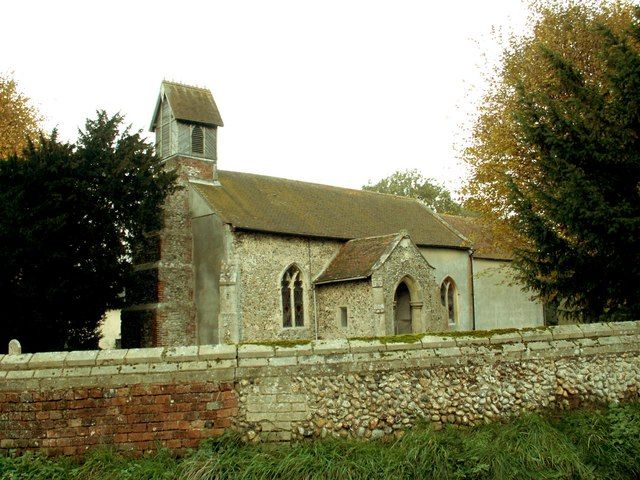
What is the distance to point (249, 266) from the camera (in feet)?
73.3

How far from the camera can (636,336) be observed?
9273mm

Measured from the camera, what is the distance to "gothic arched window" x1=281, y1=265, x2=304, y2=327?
23.6 metres

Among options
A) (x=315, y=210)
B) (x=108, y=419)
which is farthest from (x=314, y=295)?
(x=108, y=419)

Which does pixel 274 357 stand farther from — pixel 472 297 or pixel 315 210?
pixel 472 297

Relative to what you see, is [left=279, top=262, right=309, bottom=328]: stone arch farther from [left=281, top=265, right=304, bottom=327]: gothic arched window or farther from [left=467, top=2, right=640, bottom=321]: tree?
[left=467, top=2, right=640, bottom=321]: tree

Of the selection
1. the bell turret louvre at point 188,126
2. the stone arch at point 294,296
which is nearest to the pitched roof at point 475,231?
the stone arch at point 294,296

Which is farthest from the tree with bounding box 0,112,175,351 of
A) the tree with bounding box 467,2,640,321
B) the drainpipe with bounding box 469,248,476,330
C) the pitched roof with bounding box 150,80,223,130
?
the drainpipe with bounding box 469,248,476,330

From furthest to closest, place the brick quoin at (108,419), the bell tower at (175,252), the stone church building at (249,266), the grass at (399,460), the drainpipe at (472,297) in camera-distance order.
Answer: the drainpipe at (472,297)
the bell tower at (175,252)
the stone church building at (249,266)
the brick quoin at (108,419)
the grass at (399,460)

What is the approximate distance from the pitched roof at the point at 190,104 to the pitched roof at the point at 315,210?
8.48 ft

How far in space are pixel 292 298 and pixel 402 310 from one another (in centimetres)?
477

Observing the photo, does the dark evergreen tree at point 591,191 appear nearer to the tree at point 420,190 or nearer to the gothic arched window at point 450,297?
the gothic arched window at point 450,297

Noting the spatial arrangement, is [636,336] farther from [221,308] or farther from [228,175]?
[228,175]

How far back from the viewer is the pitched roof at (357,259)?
22.8m

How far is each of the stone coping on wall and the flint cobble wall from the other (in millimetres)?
14
